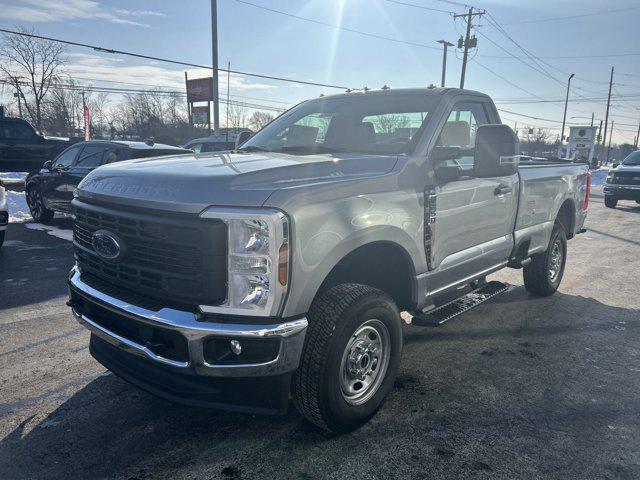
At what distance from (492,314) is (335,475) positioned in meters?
3.22

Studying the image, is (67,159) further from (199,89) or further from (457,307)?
(199,89)

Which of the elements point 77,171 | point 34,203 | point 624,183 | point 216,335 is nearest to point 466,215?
point 216,335

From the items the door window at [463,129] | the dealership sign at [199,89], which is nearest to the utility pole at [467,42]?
the dealership sign at [199,89]

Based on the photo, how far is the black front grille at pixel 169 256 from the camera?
2281mm

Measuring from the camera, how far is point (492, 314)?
16.8 feet

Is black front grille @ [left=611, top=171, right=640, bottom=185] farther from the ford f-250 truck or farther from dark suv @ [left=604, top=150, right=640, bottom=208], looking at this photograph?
the ford f-250 truck

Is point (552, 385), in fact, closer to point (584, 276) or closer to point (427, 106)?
point (427, 106)

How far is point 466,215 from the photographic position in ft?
12.1

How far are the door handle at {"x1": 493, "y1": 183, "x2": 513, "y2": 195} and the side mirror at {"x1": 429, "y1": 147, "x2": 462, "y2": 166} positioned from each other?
0.64 m

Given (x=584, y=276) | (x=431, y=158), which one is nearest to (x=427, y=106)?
(x=431, y=158)

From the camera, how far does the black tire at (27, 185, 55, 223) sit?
9.84m

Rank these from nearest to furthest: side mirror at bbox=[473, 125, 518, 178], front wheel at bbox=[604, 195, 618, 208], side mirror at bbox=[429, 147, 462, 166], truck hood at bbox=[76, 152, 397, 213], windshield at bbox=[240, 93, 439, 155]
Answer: truck hood at bbox=[76, 152, 397, 213], side mirror at bbox=[473, 125, 518, 178], side mirror at bbox=[429, 147, 462, 166], windshield at bbox=[240, 93, 439, 155], front wheel at bbox=[604, 195, 618, 208]

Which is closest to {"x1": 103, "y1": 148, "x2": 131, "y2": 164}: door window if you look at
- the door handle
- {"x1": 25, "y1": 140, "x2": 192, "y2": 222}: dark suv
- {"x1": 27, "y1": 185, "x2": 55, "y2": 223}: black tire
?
{"x1": 25, "y1": 140, "x2": 192, "y2": 222}: dark suv

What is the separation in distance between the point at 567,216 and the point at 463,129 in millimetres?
3046
